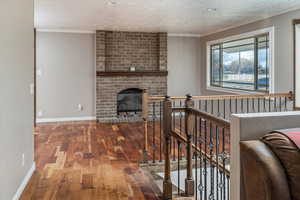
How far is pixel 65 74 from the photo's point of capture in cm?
753

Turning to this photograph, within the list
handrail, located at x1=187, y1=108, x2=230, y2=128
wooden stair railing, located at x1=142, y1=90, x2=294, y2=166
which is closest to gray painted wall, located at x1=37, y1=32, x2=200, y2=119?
wooden stair railing, located at x1=142, y1=90, x2=294, y2=166

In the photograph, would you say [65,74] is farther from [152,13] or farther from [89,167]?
[89,167]

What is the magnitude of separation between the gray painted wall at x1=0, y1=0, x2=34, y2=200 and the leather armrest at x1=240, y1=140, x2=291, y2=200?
72.3 inches

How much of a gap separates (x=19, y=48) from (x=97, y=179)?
169 centimetres

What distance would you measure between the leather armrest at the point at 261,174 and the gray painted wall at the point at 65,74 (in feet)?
21.3

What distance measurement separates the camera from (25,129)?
10.5 feet

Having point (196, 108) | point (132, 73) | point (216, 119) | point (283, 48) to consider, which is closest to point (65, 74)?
point (132, 73)

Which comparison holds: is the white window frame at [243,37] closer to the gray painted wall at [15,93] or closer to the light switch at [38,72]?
the gray painted wall at [15,93]

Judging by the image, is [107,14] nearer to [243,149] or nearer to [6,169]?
[6,169]

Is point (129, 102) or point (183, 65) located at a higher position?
point (183, 65)

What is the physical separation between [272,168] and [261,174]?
0.06 m

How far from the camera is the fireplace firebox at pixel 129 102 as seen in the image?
7871 millimetres

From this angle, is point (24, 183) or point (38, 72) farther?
point (38, 72)

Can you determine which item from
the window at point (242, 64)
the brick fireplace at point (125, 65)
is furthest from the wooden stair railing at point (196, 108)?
the brick fireplace at point (125, 65)
